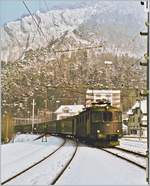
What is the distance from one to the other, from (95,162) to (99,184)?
1146mm

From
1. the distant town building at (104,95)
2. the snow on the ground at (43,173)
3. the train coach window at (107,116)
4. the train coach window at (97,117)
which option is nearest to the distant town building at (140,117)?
the distant town building at (104,95)

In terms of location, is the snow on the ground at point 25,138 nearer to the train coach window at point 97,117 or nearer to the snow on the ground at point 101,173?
the train coach window at point 97,117

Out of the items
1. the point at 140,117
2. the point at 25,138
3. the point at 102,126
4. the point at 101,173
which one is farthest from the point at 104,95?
the point at 102,126

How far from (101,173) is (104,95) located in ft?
6.08

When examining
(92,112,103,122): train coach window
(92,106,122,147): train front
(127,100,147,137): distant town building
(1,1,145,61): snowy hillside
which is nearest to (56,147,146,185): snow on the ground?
(127,100,147,137): distant town building

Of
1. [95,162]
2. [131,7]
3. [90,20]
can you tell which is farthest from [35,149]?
[131,7]

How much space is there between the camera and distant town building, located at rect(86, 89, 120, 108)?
24.7 ft

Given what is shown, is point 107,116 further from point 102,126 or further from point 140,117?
point 140,117

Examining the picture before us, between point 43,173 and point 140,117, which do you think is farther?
point 140,117

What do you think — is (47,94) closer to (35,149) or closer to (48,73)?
(48,73)

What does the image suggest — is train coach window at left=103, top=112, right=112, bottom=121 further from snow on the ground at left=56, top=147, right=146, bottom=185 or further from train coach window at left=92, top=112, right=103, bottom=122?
snow on the ground at left=56, top=147, right=146, bottom=185

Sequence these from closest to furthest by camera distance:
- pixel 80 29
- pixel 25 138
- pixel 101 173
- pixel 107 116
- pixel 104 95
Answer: pixel 101 173 < pixel 80 29 < pixel 104 95 < pixel 25 138 < pixel 107 116

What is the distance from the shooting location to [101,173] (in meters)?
6.41

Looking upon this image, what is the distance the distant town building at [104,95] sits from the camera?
7.53m
